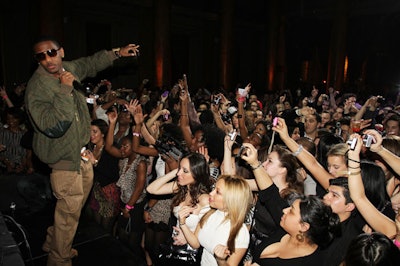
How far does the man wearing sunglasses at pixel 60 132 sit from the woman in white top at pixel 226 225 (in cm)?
101

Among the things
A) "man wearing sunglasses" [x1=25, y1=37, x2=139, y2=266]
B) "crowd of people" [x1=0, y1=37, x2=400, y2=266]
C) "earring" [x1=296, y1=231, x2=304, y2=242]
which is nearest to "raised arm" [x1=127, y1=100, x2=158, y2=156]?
"crowd of people" [x1=0, y1=37, x2=400, y2=266]

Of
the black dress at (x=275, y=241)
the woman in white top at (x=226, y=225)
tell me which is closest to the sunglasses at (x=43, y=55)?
the woman in white top at (x=226, y=225)

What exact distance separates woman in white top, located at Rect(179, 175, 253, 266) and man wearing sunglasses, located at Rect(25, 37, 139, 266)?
1011mm

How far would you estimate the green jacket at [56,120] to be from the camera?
2256mm

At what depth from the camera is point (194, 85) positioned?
16.2 m

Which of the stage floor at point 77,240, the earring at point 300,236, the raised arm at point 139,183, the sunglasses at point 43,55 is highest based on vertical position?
the sunglasses at point 43,55

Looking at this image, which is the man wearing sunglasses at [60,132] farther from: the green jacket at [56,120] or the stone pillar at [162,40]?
the stone pillar at [162,40]

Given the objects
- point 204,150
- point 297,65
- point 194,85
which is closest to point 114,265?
point 204,150

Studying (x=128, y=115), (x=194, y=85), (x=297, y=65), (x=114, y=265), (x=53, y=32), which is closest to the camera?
(x=114, y=265)

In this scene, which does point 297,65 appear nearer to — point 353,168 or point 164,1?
point 164,1

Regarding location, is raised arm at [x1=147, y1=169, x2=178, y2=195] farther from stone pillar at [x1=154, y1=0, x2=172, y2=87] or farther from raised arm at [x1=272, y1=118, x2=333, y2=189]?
stone pillar at [x1=154, y1=0, x2=172, y2=87]

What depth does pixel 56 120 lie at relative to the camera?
7.36 ft

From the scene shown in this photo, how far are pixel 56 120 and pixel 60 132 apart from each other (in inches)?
3.8

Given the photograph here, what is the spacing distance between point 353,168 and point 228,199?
0.78 metres
